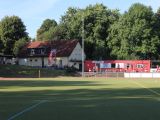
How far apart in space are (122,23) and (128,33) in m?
3.91

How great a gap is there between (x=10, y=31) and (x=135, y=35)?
1343 inches

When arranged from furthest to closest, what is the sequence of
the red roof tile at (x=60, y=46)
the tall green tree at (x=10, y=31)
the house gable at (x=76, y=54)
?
the tall green tree at (x=10, y=31) < the house gable at (x=76, y=54) < the red roof tile at (x=60, y=46)

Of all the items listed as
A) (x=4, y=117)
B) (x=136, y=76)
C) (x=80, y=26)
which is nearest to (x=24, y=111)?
(x=4, y=117)

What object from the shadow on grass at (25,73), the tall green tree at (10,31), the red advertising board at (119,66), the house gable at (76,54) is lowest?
the shadow on grass at (25,73)

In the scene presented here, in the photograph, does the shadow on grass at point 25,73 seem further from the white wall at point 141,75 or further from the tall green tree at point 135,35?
the tall green tree at point 135,35

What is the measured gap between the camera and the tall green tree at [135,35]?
338 feet

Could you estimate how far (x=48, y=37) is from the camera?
125 metres

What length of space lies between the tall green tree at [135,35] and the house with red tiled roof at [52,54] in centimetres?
792

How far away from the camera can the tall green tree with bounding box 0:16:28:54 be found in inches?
4749

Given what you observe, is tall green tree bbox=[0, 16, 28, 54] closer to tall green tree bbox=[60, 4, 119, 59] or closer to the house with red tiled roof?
the house with red tiled roof

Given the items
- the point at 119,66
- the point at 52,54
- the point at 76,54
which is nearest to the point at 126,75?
the point at 119,66

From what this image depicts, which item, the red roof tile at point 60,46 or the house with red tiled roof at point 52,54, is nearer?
the house with red tiled roof at point 52,54

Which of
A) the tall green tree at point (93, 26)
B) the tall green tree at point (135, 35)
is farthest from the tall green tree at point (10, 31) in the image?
the tall green tree at point (135, 35)

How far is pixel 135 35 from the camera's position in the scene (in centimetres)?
10338
